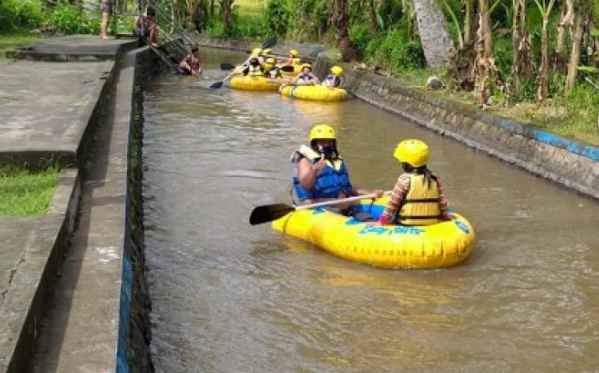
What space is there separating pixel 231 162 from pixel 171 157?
→ 3.23 ft

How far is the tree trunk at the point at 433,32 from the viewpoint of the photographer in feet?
61.3

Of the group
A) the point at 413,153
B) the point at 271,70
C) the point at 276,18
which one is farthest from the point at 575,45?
the point at 276,18

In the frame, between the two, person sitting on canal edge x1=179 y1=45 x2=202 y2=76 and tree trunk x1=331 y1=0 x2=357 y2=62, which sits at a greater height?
tree trunk x1=331 y1=0 x2=357 y2=62

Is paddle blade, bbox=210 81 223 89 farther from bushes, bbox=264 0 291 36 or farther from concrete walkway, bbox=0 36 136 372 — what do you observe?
bushes, bbox=264 0 291 36

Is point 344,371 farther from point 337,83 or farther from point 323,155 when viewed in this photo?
point 337,83

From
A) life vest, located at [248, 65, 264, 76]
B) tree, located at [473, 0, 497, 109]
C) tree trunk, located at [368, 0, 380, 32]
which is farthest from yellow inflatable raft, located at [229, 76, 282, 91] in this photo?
tree, located at [473, 0, 497, 109]

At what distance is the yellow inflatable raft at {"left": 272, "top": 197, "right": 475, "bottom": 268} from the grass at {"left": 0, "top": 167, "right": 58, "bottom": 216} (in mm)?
2635

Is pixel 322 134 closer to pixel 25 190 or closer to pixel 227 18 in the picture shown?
pixel 25 190

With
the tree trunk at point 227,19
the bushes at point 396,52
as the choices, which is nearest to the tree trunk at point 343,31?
the bushes at point 396,52

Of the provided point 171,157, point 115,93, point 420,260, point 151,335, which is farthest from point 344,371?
point 115,93

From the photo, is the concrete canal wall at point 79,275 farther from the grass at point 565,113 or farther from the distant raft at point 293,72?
the distant raft at point 293,72

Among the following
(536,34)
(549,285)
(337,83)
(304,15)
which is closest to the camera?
(549,285)

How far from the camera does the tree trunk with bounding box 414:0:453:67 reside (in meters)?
18.7

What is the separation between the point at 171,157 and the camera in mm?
13609
